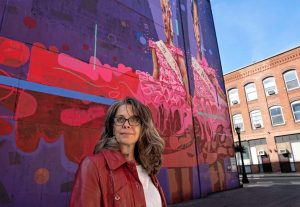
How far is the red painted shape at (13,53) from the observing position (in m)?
6.21

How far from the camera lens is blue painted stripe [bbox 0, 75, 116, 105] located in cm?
613

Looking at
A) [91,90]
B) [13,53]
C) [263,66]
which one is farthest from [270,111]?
[13,53]

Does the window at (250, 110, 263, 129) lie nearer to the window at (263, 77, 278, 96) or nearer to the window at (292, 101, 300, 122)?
the window at (263, 77, 278, 96)

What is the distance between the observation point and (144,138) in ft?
7.30

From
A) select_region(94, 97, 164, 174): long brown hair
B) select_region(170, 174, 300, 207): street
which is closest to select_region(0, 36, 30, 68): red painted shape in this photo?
select_region(94, 97, 164, 174): long brown hair

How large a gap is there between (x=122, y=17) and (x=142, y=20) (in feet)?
4.19

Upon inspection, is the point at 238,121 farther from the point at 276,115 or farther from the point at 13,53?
the point at 13,53

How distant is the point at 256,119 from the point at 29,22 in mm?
27499

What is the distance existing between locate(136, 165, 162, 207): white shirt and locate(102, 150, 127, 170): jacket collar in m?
0.36

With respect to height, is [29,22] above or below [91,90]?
above

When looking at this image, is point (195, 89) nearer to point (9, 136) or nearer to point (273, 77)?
point (9, 136)

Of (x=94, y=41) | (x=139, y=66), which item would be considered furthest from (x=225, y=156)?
(x=94, y=41)

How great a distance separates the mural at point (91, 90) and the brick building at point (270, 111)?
14302 millimetres

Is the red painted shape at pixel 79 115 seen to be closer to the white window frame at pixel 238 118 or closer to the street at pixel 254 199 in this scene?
the street at pixel 254 199
